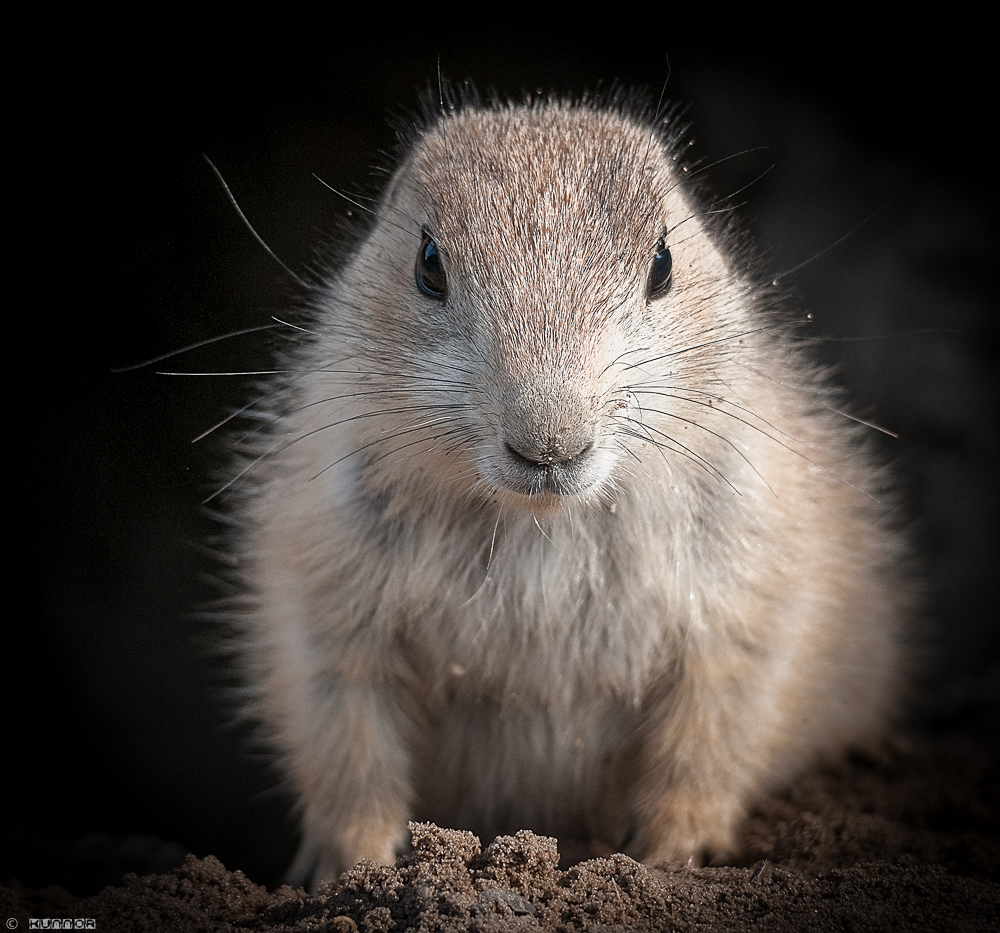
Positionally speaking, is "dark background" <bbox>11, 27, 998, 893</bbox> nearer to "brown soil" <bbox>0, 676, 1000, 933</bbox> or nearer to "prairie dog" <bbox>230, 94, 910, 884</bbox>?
"prairie dog" <bbox>230, 94, 910, 884</bbox>

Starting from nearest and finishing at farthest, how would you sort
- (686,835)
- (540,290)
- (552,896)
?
(552,896)
(540,290)
(686,835)

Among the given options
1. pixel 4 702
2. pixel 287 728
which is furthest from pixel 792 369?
pixel 4 702

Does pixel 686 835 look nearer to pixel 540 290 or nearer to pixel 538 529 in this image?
pixel 538 529

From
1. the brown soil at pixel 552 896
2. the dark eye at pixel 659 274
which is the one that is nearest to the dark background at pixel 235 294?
the dark eye at pixel 659 274

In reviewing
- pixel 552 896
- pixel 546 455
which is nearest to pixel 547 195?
pixel 546 455

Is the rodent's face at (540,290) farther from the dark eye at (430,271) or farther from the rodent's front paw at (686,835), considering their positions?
the rodent's front paw at (686,835)

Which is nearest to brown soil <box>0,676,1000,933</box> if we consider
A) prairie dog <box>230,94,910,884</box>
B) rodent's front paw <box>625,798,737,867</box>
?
rodent's front paw <box>625,798,737,867</box>

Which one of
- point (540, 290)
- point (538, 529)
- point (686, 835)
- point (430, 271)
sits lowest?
point (686, 835)
